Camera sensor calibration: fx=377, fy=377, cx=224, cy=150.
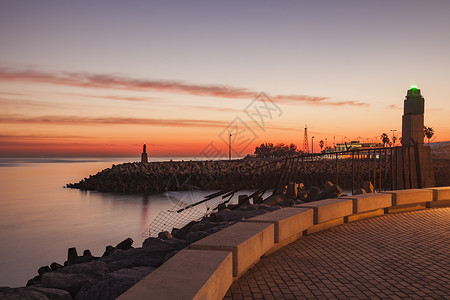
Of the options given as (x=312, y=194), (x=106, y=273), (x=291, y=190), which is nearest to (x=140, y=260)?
(x=106, y=273)

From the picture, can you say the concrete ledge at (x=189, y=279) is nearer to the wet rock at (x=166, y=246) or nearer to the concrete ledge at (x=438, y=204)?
the wet rock at (x=166, y=246)

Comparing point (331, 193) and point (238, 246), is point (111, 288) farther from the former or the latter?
point (331, 193)

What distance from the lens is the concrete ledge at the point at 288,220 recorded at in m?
5.55

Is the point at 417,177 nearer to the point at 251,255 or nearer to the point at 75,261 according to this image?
the point at 251,255

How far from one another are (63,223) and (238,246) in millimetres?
18993

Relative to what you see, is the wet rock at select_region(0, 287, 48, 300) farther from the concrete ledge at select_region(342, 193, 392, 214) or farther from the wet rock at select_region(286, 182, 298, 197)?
the wet rock at select_region(286, 182, 298, 197)

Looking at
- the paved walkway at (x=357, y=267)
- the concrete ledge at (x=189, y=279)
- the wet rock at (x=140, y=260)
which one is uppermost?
the concrete ledge at (x=189, y=279)

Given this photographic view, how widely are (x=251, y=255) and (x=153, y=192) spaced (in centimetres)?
2811

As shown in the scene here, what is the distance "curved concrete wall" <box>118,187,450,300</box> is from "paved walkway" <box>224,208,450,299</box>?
24 centimetres

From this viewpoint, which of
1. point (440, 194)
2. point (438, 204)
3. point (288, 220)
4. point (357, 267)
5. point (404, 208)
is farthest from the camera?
point (438, 204)

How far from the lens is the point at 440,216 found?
8758 millimetres

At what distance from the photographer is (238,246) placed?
4.23 m

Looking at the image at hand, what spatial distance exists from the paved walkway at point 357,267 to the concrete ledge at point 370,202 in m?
0.58

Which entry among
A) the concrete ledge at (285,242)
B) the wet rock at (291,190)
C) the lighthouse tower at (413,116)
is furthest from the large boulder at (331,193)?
the lighthouse tower at (413,116)
